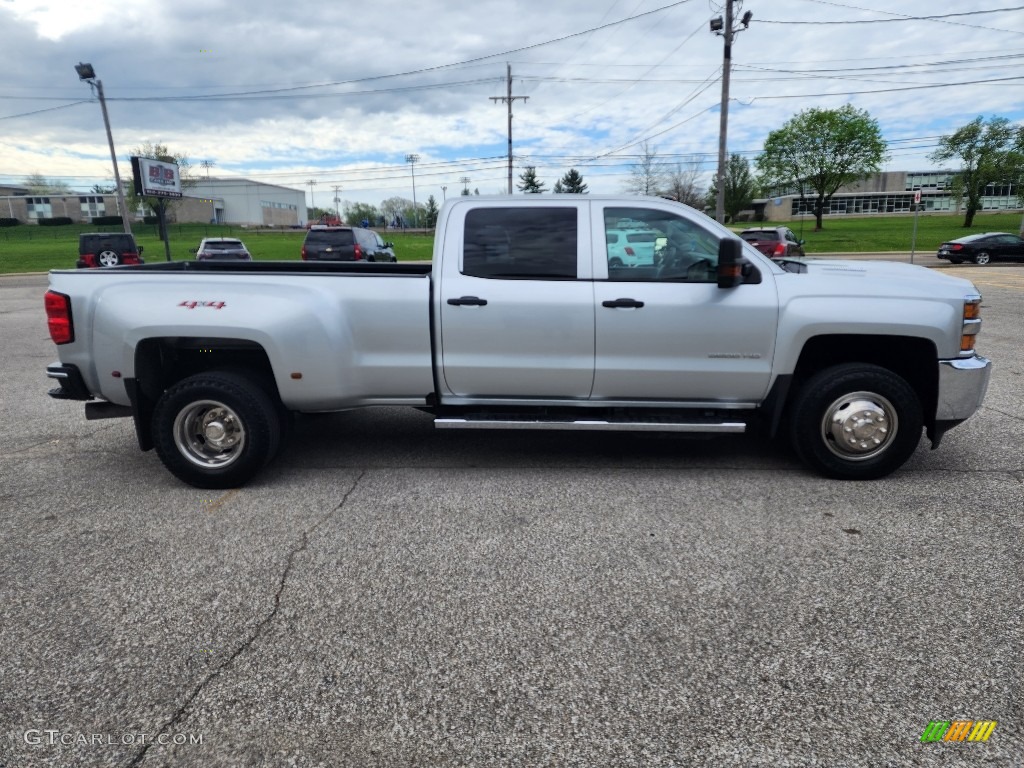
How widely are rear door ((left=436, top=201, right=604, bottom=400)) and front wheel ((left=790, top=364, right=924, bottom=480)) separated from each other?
1.46 m

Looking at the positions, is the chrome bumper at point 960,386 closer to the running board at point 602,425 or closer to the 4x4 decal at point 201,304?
the running board at point 602,425

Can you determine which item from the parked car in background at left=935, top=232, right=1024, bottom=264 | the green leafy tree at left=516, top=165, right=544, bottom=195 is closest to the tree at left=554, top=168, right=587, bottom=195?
the green leafy tree at left=516, top=165, right=544, bottom=195

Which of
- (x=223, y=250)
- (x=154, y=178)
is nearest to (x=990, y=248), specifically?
(x=223, y=250)

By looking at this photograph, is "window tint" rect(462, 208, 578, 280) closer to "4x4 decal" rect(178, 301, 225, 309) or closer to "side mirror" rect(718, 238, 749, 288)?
"side mirror" rect(718, 238, 749, 288)

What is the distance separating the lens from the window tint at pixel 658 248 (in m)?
4.57

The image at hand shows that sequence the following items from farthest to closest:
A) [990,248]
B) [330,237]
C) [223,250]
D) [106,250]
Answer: [990,248], [223,250], [106,250], [330,237]

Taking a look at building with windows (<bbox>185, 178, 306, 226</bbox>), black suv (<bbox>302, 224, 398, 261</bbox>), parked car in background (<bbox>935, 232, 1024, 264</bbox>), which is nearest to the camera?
black suv (<bbox>302, 224, 398, 261</bbox>)

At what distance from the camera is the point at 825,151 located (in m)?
68.6

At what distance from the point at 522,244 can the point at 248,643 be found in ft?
9.62

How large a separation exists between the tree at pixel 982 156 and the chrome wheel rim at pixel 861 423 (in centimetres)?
6441

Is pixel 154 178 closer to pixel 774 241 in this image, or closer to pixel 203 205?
pixel 774 241

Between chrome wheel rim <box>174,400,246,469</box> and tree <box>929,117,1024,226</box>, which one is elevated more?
tree <box>929,117,1024,226</box>

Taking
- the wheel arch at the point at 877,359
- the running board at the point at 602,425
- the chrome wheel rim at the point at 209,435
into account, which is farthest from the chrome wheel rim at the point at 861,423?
the chrome wheel rim at the point at 209,435

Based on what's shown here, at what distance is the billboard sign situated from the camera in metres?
34.7
